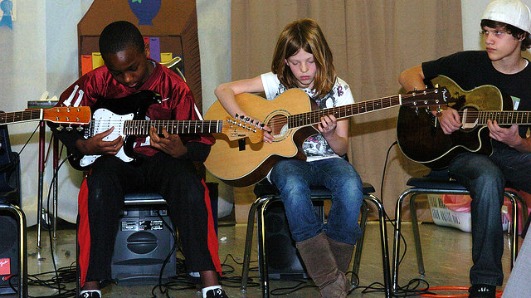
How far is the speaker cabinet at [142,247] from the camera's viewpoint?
3.34 metres

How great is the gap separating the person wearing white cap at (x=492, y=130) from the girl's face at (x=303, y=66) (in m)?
0.48

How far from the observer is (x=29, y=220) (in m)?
4.93

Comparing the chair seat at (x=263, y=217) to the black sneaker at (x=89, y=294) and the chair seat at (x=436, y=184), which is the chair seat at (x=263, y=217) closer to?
the chair seat at (x=436, y=184)

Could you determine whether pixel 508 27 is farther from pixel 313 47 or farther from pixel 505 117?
pixel 313 47

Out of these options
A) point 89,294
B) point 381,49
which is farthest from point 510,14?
point 381,49

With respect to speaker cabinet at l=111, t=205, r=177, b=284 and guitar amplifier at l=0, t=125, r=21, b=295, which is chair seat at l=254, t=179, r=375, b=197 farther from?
guitar amplifier at l=0, t=125, r=21, b=295

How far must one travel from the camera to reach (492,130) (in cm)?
300

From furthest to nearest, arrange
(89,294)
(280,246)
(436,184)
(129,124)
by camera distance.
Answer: (280,246) → (436,184) → (129,124) → (89,294)

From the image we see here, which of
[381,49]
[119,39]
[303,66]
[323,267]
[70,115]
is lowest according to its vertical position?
[323,267]

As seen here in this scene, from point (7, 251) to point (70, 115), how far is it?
2.14 ft

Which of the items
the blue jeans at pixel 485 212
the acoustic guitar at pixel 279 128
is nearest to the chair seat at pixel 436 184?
the blue jeans at pixel 485 212

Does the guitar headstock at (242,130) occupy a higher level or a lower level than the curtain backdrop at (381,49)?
lower

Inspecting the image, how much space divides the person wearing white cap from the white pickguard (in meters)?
1.24

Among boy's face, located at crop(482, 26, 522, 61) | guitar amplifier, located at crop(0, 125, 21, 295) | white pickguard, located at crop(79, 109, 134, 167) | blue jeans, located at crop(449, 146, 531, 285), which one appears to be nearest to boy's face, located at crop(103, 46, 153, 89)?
white pickguard, located at crop(79, 109, 134, 167)
